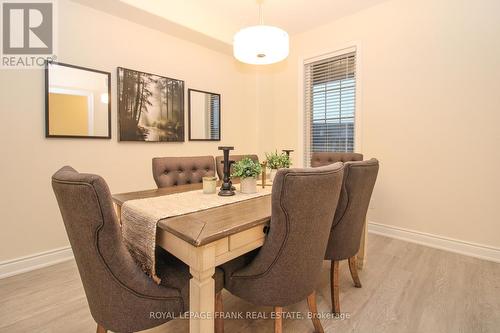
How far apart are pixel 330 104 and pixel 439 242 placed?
6.65 ft

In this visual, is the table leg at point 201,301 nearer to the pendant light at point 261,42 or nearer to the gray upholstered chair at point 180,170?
the gray upholstered chair at point 180,170

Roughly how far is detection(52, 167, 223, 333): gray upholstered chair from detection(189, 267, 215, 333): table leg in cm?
11

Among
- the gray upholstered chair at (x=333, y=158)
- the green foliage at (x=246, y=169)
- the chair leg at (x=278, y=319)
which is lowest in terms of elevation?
the chair leg at (x=278, y=319)

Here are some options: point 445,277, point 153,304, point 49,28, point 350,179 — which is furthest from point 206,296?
point 49,28

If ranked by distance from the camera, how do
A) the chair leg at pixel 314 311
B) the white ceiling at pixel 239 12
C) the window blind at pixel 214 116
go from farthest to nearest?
the window blind at pixel 214 116, the white ceiling at pixel 239 12, the chair leg at pixel 314 311

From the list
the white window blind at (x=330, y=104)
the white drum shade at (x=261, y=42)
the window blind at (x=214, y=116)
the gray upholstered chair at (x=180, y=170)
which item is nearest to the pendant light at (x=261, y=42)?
the white drum shade at (x=261, y=42)

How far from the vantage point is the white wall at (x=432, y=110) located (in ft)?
7.47

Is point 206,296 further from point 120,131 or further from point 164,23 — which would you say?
point 164,23

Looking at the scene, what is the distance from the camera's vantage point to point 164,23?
268 cm

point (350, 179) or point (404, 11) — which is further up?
point (404, 11)

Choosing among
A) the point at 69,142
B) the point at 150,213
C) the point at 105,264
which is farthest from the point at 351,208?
the point at 69,142

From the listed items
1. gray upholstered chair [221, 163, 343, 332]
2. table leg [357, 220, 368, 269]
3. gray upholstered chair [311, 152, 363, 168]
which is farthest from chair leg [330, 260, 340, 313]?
gray upholstered chair [311, 152, 363, 168]

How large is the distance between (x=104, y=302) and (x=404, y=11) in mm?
3555

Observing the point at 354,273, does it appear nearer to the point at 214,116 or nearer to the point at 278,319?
the point at 278,319
